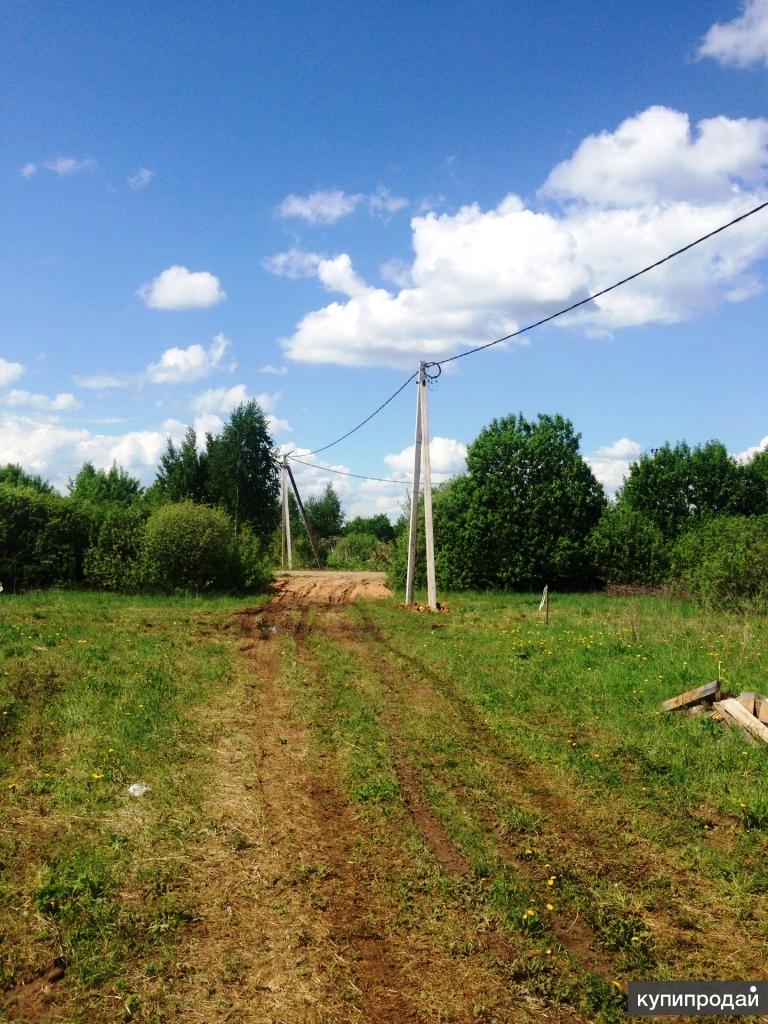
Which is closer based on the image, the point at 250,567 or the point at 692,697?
the point at 692,697

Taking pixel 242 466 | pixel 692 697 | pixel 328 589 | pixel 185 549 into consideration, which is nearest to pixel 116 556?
pixel 185 549

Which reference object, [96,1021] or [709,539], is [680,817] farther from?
[709,539]

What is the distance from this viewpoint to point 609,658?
11.7 metres

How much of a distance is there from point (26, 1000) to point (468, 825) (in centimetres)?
344

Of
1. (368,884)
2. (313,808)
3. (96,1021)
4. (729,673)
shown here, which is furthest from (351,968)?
(729,673)

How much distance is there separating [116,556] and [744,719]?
71.5ft

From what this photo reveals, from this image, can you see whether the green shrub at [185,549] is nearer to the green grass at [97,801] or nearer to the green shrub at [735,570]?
the green grass at [97,801]

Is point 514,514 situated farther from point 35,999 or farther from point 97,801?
point 35,999

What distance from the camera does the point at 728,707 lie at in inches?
328

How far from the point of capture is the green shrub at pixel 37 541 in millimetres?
24453

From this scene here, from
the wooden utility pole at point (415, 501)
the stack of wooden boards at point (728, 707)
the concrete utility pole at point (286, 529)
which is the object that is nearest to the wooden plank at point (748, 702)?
the stack of wooden boards at point (728, 707)

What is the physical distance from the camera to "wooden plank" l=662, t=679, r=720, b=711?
8.76 metres

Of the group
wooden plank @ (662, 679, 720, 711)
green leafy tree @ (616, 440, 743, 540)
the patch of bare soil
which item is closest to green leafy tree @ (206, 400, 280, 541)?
green leafy tree @ (616, 440, 743, 540)

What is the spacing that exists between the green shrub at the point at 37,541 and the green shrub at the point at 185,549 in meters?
2.66
